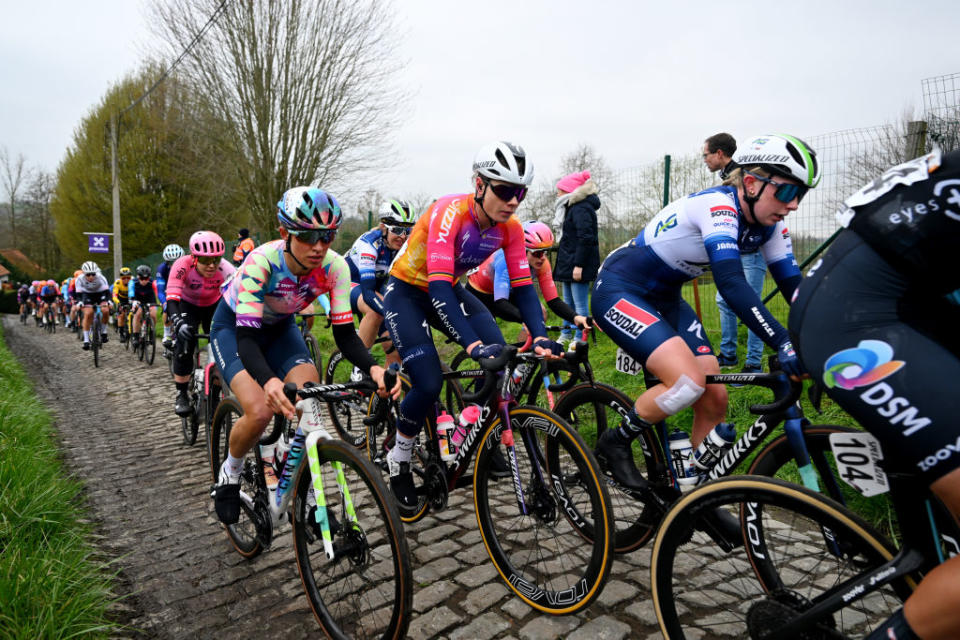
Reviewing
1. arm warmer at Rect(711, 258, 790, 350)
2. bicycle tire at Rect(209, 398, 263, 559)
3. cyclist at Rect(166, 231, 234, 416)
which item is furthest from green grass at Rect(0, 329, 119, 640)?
arm warmer at Rect(711, 258, 790, 350)

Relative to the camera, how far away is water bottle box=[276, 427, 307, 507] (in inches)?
116

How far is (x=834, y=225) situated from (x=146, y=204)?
134 ft

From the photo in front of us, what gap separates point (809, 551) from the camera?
6.91 ft

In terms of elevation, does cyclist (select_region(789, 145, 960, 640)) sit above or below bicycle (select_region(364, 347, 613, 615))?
above

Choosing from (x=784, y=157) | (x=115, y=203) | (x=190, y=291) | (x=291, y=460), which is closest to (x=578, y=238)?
(x=190, y=291)

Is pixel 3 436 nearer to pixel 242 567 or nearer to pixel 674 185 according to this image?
pixel 242 567

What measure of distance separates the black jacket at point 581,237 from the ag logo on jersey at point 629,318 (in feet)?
14.9

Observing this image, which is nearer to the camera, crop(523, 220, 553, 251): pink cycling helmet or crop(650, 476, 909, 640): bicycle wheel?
crop(650, 476, 909, 640): bicycle wheel

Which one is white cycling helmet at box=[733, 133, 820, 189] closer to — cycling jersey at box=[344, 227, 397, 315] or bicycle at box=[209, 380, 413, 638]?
bicycle at box=[209, 380, 413, 638]

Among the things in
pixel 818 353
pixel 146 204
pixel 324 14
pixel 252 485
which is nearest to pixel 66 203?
pixel 146 204

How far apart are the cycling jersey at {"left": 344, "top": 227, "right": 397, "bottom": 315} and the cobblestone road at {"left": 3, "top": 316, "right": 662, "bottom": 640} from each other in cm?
226

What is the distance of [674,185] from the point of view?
8.88 m

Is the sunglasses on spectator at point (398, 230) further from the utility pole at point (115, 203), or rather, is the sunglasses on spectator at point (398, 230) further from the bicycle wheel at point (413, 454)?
the utility pole at point (115, 203)

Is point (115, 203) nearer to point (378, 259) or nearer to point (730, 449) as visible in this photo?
point (378, 259)
